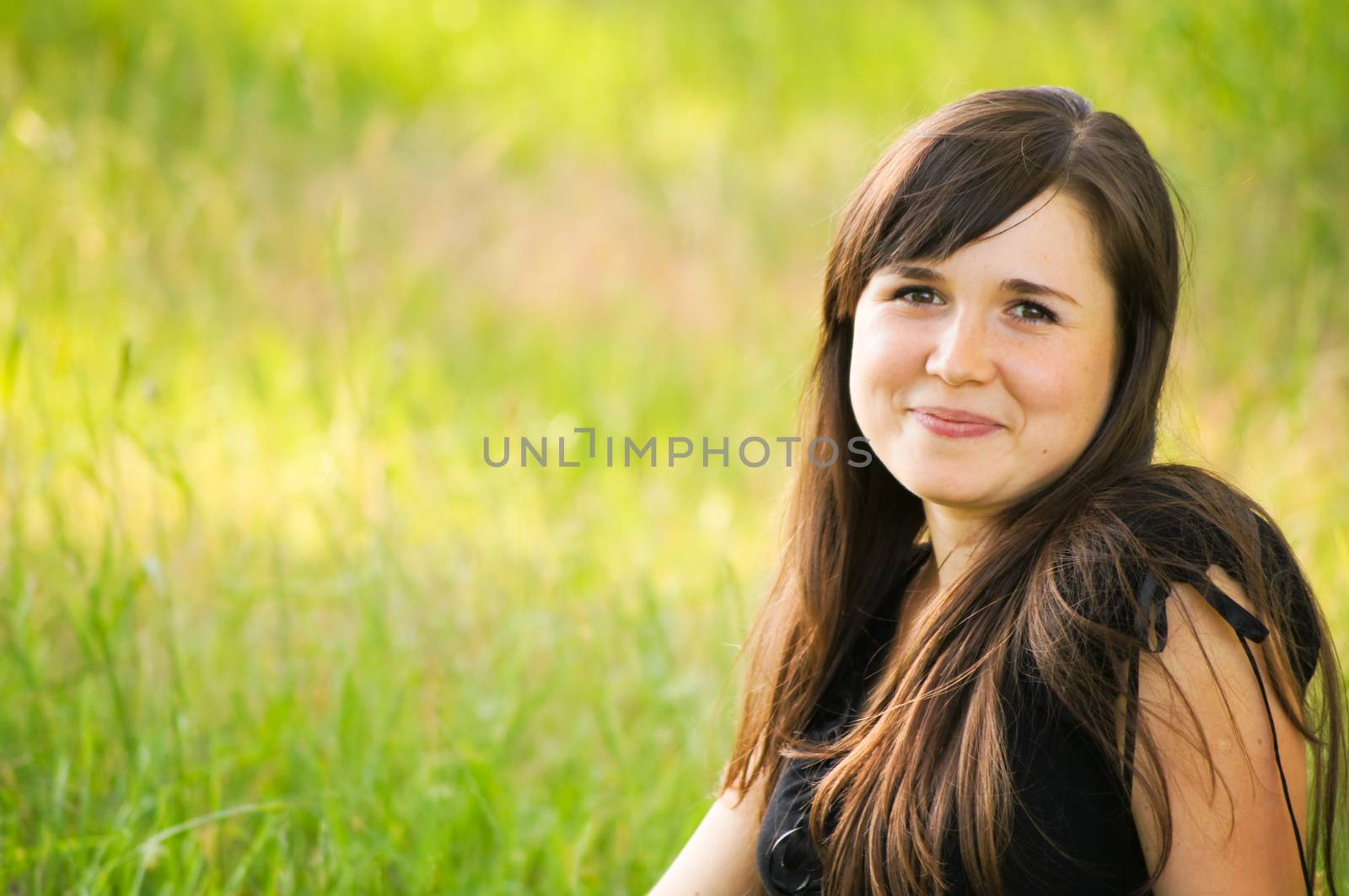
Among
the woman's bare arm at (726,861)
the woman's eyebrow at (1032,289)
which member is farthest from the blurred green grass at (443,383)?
the woman's eyebrow at (1032,289)

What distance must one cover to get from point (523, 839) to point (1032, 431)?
1.27 m

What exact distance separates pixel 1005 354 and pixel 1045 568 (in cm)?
23

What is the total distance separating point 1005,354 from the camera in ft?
4.21

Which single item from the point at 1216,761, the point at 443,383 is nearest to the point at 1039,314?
the point at 1216,761

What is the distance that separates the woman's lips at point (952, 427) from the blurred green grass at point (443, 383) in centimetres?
45

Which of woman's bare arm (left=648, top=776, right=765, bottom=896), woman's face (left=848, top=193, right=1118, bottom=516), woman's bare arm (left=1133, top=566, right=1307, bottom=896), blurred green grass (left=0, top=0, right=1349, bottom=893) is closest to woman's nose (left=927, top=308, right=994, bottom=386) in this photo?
woman's face (left=848, top=193, right=1118, bottom=516)

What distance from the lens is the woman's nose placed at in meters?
1.28

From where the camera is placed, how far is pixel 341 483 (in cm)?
279

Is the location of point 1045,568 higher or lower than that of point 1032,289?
lower

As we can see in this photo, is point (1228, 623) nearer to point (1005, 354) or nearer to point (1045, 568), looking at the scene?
point (1045, 568)

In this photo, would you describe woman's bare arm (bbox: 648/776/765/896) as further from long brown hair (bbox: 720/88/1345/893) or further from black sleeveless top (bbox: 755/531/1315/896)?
black sleeveless top (bbox: 755/531/1315/896)

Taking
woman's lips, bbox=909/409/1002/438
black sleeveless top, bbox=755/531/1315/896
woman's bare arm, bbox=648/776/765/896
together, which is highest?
woman's lips, bbox=909/409/1002/438

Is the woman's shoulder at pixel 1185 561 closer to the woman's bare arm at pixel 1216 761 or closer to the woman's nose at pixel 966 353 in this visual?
the woman's bare arm at pixel 1216 761

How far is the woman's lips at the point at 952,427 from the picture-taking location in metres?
1.30
